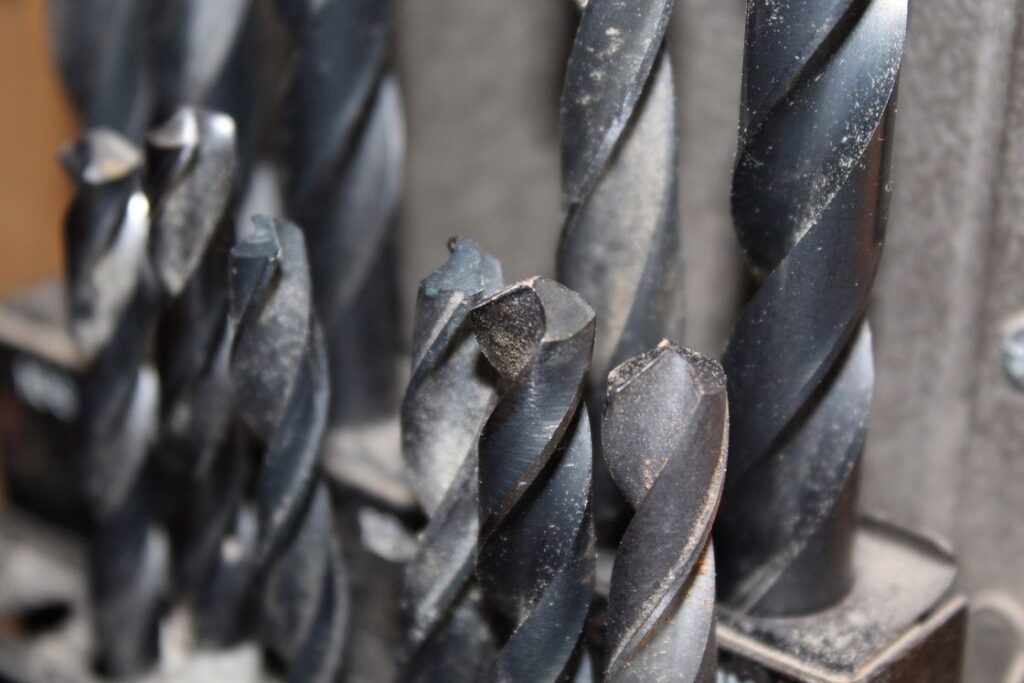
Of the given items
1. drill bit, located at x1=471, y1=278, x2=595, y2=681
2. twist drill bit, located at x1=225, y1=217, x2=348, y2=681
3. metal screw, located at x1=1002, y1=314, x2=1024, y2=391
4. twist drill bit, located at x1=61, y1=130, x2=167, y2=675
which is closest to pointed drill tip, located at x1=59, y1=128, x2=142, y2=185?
twist drill bit, located at x1=61, y1=130, x2=167, y2=675

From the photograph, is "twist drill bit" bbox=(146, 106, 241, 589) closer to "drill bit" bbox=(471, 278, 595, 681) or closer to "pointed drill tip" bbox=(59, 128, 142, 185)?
"pointed drill tip" bbox=(59, 128, 142, 185)

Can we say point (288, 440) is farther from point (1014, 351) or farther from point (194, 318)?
point (1014, 351)

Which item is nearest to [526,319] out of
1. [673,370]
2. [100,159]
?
[673,370]

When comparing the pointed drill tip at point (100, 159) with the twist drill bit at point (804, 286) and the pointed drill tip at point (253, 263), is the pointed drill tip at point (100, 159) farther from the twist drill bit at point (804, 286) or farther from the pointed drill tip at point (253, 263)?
the twist drill bit at point (804, 286)

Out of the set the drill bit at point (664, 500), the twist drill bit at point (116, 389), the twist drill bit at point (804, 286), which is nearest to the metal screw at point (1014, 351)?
the twist drill bit at point (804, 286)

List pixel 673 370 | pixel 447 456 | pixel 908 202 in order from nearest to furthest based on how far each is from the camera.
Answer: pixel 673 370, pixel 447 456, pixel 908 202
